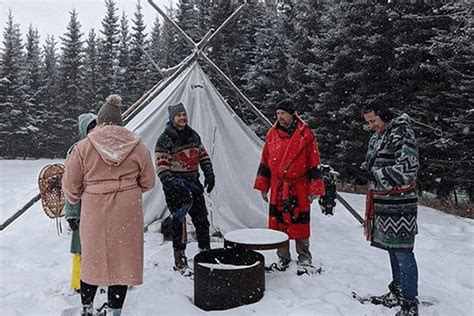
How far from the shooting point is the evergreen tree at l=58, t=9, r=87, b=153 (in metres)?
26.1

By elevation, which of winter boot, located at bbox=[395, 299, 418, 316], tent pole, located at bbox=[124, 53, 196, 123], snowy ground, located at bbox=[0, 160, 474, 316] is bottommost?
snowy ground, located at bbox=[0, 160, 474, 316]

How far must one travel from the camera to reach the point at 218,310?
323 cm

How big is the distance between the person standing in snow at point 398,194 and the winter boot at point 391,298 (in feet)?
0.43

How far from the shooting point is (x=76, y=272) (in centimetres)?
349

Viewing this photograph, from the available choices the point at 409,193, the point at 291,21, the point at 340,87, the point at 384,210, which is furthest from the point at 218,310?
the point at 291,21

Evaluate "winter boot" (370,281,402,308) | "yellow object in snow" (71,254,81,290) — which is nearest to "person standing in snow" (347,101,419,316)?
"winter boot" (370,281,402,308)

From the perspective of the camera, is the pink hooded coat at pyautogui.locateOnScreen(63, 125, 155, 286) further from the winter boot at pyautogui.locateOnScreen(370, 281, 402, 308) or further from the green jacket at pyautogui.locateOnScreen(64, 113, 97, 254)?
the winter boot at pyautogui.locateOnScreen(370, 281, 402, 308)

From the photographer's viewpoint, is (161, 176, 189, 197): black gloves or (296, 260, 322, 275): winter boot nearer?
(161, 176, 189, 197): black gloves

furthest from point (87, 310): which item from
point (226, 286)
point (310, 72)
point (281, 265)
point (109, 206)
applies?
point (310, 72)

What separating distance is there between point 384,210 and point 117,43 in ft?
88.2

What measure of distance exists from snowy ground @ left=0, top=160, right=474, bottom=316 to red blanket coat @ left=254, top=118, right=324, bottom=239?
1.60 ft

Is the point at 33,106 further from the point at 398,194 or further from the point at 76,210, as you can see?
the point at 398,194

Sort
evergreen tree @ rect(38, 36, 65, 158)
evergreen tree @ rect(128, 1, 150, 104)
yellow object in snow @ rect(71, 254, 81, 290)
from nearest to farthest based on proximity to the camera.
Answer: yellow object in snow @ rect(71, 254, 81, 290) < evergreen tree @ rect(128, 1, 150, 104) < evergreen tree @ rect(38, 36, 65, 158)

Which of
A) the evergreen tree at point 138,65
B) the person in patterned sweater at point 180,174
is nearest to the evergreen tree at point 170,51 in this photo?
the evergreen tree at point 138,65
